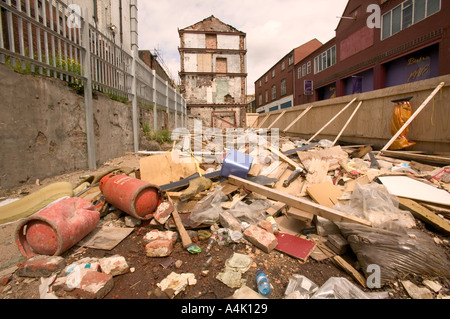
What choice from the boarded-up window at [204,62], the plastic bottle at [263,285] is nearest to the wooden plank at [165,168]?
the plastic bottle at [263,285]

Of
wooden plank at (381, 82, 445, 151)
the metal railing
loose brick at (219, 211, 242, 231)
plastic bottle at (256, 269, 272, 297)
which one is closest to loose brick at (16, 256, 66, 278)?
loose brick at (219, 211, 242, 231)

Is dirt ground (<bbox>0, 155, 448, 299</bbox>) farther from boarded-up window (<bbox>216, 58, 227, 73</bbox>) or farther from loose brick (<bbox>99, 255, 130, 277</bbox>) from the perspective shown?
boarded-up window (<bbox>216, 58, 227, 73</bbox>)

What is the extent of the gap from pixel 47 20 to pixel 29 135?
1957mm

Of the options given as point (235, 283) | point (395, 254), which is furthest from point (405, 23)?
point (235, 283)

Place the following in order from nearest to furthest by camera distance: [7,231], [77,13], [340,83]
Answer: [7,231] < [77,13] < [340,83]

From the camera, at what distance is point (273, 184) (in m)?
3.19

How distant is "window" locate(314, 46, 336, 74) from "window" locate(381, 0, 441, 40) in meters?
4.96

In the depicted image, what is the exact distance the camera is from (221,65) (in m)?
22.0

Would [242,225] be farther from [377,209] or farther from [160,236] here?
[377,209]

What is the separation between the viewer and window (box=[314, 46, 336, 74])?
16.9 m

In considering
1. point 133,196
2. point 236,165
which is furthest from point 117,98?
point 133,196

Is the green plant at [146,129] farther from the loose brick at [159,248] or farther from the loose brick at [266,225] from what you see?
the loose brick at [266,225]

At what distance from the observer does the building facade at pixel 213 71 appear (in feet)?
70.3
